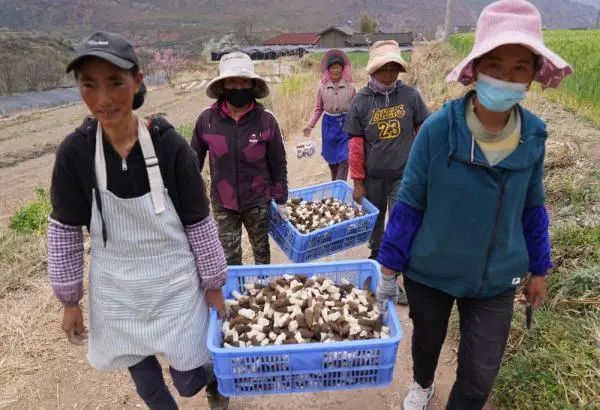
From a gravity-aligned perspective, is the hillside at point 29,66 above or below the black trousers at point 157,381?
below

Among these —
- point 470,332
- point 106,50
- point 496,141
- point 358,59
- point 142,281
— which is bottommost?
point 358,59

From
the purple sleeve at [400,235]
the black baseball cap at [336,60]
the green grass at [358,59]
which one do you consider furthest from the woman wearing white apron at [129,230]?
the green grass at [358,59]

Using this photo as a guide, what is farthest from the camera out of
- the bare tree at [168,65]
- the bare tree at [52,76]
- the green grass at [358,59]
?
the bare tree at [168,65]

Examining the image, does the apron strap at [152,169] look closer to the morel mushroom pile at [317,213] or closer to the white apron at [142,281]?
the white apron at [142,281]

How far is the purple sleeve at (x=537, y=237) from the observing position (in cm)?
197

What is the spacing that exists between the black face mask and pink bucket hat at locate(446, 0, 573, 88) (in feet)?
5.18

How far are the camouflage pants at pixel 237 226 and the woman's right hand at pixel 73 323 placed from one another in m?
1.39

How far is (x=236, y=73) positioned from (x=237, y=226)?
1090 millimetres

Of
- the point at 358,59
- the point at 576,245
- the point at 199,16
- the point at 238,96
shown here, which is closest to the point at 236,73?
the point at 238,96

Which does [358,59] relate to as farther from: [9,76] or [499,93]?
[9,76]

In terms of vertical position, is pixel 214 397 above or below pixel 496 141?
below

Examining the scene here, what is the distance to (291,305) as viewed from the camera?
2.49 meters

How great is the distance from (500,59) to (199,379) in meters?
1.91

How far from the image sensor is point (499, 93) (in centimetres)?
168
